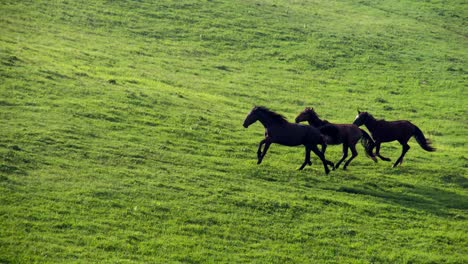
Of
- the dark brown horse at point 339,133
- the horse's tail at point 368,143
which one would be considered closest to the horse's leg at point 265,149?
the dark brown horse at point 339,133

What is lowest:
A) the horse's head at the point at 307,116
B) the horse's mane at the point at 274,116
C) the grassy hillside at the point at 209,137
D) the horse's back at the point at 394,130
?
the grassy hillside at the point at 209,137

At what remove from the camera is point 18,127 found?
2688 cm

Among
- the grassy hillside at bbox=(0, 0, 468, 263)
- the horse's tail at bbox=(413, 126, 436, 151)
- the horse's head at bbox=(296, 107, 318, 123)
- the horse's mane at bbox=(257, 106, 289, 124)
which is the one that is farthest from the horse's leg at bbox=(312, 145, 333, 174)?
the horse's tail at bbox=(413, 126, 436, 151)

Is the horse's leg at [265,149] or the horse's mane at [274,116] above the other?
the horse's mane at [274,116]

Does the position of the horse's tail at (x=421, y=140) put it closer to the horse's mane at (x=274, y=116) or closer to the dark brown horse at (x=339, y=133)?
the dark brown horse at (x=339, y=133)

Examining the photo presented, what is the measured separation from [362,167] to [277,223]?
282 inches

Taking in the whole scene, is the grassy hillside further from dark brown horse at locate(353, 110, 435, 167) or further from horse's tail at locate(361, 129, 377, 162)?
dark brown horse at locate(353, 110, 435, 167)

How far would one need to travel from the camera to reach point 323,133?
26906mm

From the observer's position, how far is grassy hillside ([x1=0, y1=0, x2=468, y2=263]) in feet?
67.9

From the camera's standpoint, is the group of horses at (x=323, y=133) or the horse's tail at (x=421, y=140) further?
the horse's tail at (x=421, y=140)

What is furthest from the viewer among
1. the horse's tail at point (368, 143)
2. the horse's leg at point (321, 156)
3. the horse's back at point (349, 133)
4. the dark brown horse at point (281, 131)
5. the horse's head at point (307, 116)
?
the horse's tail at point (368, 143)

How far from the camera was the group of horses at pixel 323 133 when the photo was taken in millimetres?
25672

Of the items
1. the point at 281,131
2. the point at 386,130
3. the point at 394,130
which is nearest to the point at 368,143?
the point at 386,130

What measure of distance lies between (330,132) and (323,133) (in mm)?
267
